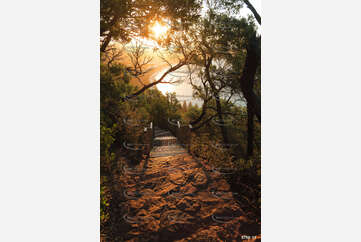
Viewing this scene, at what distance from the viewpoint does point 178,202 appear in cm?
277

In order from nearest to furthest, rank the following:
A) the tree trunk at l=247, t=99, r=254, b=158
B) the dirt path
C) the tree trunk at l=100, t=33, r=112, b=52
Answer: the dirt path → the tree trunk at l=100, t=33, r=112, b=52 → the tree trunk at l=247, t=99, r=254, b=158

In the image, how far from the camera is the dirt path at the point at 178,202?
8.65 ft

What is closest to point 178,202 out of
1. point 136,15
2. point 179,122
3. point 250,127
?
point 179,122

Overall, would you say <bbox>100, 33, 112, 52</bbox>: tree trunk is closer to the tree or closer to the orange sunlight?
the tree

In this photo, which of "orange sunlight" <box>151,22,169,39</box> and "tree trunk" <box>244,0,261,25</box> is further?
"tree trunk" <box>244,0,261,25</box>

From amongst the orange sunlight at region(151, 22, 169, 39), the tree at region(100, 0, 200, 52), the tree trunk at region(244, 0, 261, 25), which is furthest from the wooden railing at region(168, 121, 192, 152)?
the tree trunk at region(244, 0, 261, 25)

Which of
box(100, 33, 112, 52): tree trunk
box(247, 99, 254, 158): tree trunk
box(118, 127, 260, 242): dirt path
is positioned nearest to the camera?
box(118, 127, 260, 242): dirt path

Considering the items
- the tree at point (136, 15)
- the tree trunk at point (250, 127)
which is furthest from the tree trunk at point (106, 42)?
the tree trunk at point (250, 127)

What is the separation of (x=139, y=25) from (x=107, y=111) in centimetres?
125

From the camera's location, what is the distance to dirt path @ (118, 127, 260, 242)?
2637 millimetres

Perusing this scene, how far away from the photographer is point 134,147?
2797 mm

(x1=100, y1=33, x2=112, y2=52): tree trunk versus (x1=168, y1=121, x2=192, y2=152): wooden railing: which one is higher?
(x1=100, y1=33, x2=112, y2=52): tree trunk

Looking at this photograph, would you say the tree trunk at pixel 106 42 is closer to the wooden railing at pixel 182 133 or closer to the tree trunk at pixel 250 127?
the wooden railing at pixel 182 133

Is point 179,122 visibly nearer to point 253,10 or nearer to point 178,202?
point 178,202
